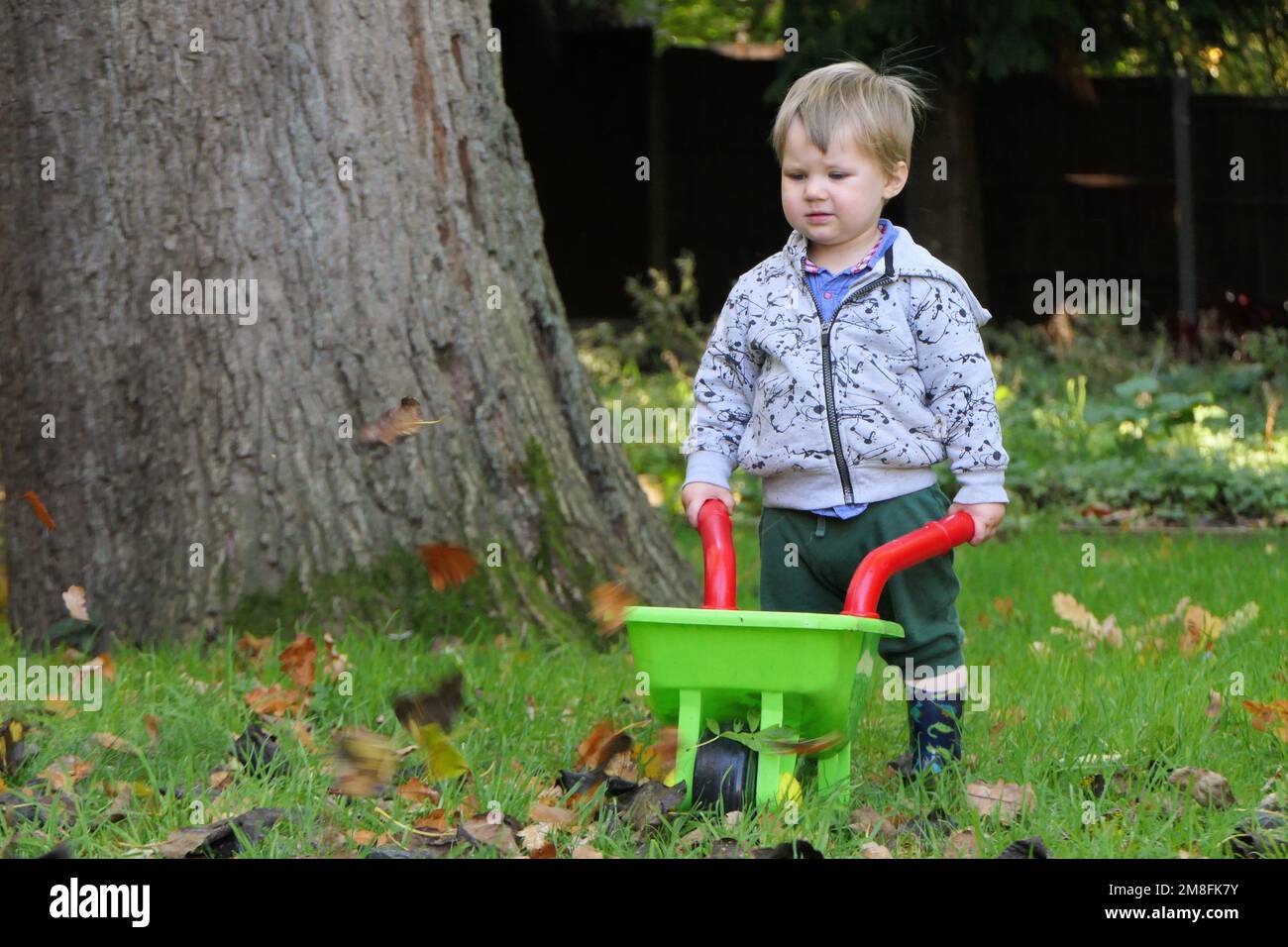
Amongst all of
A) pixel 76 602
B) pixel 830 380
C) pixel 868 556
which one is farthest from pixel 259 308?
pixel 868 556

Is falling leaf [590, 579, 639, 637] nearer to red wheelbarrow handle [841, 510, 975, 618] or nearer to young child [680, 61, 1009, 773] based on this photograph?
young child [680, 61, 1009, 773]

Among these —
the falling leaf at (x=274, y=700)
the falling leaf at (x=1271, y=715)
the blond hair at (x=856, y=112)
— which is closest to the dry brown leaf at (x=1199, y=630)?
the falling leaf at (x=1271, y=715)

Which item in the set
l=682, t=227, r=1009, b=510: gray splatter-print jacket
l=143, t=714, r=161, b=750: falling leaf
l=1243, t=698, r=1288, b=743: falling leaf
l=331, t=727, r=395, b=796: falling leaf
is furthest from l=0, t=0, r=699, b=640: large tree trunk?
l=1243, t=698, r=1288, b=743: falling leaf

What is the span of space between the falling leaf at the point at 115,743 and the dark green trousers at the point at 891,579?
130cm

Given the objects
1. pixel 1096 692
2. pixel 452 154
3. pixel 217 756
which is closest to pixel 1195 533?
pixel 1096 692

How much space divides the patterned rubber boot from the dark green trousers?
0.26 ft

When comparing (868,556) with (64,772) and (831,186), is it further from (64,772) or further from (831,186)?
(64,772)

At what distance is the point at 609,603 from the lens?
14.1 ft

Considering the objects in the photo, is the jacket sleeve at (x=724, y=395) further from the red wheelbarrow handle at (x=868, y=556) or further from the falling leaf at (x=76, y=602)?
the falling leaf at (x=76, y=602)

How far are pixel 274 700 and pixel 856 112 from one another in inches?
68.9

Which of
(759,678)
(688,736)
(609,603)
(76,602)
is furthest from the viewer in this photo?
(609,603)

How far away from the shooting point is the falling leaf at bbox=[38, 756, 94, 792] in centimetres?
296

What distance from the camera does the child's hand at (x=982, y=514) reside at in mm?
2990

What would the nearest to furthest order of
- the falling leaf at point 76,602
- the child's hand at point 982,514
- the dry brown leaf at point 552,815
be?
the dry brown leaf at point 552,815 → the child's hand at point 982,514 → the falling leaf at point 76,602
